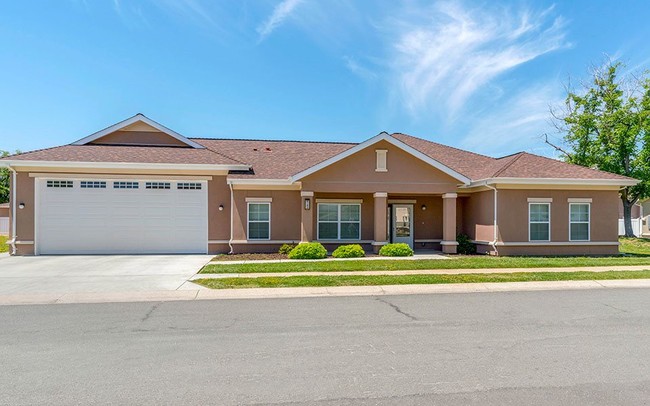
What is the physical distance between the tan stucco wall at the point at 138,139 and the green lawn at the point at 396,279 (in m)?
11.7

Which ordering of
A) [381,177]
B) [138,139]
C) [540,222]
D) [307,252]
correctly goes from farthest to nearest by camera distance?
[138,139] → [540,222] → [381,177] → [307,252]

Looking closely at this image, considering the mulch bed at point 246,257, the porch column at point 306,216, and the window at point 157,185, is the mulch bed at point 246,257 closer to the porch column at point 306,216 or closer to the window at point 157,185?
the porch column at point 306,216

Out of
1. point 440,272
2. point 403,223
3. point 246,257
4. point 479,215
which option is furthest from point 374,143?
point 246,257

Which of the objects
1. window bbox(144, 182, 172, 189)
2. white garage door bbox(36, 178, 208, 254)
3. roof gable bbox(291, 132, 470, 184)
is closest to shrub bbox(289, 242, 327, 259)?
roof gable bbox(291, 132, 470, 184)

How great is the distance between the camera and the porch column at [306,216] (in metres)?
16.5

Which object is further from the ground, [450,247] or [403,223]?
[403,223]

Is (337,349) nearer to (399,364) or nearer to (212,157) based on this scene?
(399,364)

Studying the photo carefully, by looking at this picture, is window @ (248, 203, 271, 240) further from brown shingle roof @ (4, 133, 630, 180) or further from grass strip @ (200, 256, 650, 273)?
grass strip @ (200, 256, 650, 273)

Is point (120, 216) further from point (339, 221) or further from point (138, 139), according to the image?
point (339, 221)

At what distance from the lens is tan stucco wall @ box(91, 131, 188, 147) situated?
1944cm

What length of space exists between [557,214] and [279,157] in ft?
44.5

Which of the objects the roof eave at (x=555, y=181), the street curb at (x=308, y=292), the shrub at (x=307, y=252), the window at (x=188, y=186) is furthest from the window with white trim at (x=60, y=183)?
the roof eave at (x=555, y=181)

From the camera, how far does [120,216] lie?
1689 centimetres

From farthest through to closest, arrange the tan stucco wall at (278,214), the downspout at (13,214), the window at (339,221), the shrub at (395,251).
Result: the window at (339,221)
the tan stucco wall at (278,214)
the downspout at (13,214)
the shrub at (395,251)
